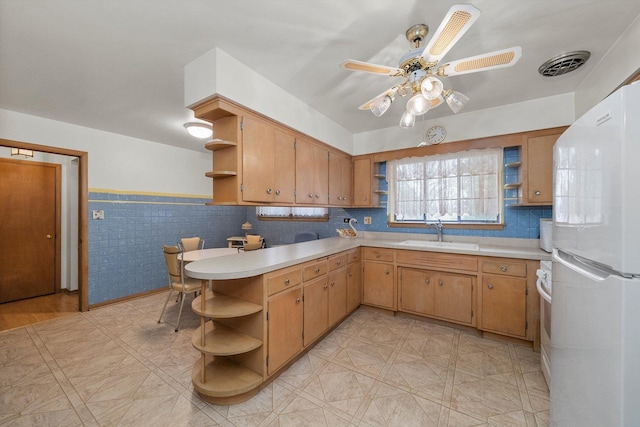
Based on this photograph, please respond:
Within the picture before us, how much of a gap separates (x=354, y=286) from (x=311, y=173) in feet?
4.91

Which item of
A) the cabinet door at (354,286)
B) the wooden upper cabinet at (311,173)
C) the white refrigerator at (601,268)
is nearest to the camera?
the white refrigerator at (601,268)

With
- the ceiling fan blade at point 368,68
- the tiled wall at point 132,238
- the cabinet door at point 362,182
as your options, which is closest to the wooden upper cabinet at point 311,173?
the cabinet door at point 362,182

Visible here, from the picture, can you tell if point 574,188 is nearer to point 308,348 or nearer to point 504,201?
point 308,348

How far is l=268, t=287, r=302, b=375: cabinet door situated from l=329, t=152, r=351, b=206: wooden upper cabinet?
1.54 metres

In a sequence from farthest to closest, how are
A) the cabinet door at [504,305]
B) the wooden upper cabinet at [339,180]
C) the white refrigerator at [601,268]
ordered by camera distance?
the wooden upper cabinet at [339,180], the cabinet door at [504,305], the white refrigerator at [601,268]

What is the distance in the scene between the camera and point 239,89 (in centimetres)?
202

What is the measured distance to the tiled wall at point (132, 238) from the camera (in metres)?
3.48

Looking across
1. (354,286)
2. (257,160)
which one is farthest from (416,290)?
(257,160)

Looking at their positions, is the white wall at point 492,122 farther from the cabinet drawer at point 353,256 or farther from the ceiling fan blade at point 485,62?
the ceiling fan blade at point 485,62

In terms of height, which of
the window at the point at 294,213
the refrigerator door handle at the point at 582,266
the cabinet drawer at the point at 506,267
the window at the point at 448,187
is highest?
the window at the point at 448,187

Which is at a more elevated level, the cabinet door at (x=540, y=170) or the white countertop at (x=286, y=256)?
the cabinet door at (x=540, y=170)

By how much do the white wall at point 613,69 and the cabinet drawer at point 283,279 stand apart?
2659 mm

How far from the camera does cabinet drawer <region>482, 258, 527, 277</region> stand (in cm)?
238

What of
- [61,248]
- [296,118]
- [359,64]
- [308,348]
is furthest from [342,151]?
[61,248]
